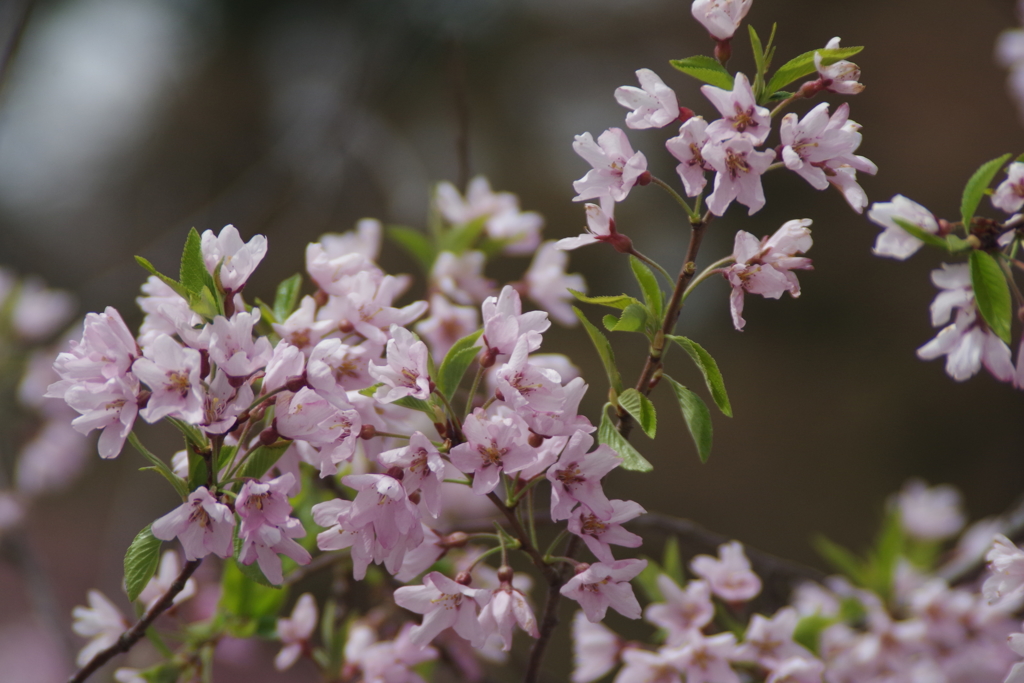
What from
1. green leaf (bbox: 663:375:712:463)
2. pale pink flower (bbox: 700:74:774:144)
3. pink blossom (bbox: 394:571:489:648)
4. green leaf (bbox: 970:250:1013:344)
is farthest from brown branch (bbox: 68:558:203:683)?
green leaf (bbox: 970:250:1013:344)

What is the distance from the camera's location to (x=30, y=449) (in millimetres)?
1839

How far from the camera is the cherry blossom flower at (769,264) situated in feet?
1.90

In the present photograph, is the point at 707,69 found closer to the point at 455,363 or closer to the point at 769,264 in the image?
the point at 769,264

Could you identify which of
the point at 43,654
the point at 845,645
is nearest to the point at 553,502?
Result: the point at 845,645

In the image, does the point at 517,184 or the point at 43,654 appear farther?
the point at 43,654

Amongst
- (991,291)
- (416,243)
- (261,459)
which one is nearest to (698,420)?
(991,291)

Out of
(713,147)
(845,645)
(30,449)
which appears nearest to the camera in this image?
(713,147)

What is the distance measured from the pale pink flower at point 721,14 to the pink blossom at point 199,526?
590 mm

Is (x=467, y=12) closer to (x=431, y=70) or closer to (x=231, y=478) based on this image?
(x=431, y=70)

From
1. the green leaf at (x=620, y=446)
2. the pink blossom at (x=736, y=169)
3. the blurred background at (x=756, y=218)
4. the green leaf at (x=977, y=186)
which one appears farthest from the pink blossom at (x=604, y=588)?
the blurred background at (x=756, y=218)

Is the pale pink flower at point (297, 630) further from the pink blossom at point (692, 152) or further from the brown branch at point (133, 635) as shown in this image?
the pink blossom at point (692, 152)

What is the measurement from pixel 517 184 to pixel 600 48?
90 centimetres

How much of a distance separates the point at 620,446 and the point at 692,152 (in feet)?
0.82

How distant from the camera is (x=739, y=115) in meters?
0.56
